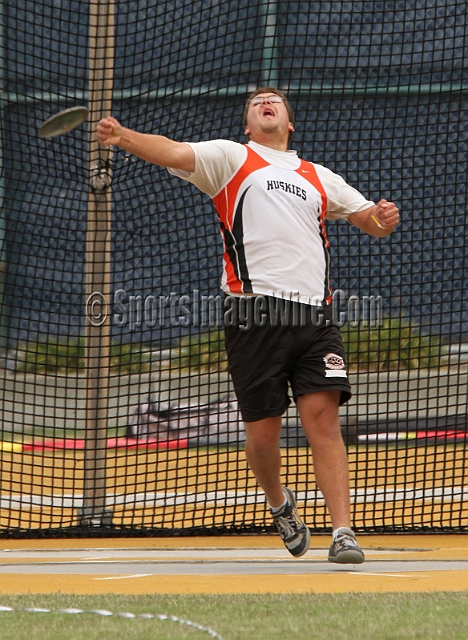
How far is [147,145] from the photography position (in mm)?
3736

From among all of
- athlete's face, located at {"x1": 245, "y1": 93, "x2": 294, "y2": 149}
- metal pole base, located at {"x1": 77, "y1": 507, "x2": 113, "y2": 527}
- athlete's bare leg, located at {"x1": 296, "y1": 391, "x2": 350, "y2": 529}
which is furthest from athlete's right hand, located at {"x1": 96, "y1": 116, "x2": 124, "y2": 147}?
metal pole base, located at {"x1": 77, "y1": 507, "x2": 113, "y2": 527}

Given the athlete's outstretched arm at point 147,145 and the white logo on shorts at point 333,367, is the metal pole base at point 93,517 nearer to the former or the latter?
the white logo on shorts at point 333,367

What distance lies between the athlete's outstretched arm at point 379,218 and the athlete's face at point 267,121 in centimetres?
45

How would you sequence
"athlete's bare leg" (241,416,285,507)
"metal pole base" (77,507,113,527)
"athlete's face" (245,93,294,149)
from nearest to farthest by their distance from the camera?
"athlete's bare leg" (241,416,285,507), "athlete's face" (245,93,294,149), "metal pole base" (77,507,113,527)

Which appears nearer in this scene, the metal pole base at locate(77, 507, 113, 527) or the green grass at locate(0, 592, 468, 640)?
the green grass at locate(0, 592, 468, 640)

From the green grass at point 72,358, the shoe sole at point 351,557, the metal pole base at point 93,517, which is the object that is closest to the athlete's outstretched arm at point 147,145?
the shoe sole at point 351,557

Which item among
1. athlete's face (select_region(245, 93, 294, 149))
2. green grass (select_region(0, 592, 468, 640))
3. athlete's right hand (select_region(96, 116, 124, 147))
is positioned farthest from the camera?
athlete's face (select_region(245, 93, 294, 149))

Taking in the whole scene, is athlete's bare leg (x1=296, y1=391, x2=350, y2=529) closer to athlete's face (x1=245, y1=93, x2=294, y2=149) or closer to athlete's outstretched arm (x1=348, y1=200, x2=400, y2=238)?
athlete's outstretched arm (x1=348, y1=200, x2=400, y2=238)

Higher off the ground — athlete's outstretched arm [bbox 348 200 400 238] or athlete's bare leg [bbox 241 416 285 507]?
athlete's outstretched arm [bbox 348 200 400 238]

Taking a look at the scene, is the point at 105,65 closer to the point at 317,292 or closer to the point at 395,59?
the point at 317,292

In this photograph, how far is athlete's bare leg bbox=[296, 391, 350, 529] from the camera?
13.0ft

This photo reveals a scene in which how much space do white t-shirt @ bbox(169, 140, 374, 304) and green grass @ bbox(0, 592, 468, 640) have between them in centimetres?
145

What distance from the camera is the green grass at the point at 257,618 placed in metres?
2.37

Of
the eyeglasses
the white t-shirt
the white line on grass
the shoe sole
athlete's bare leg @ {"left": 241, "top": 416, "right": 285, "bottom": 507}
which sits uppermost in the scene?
the eyeglasses
